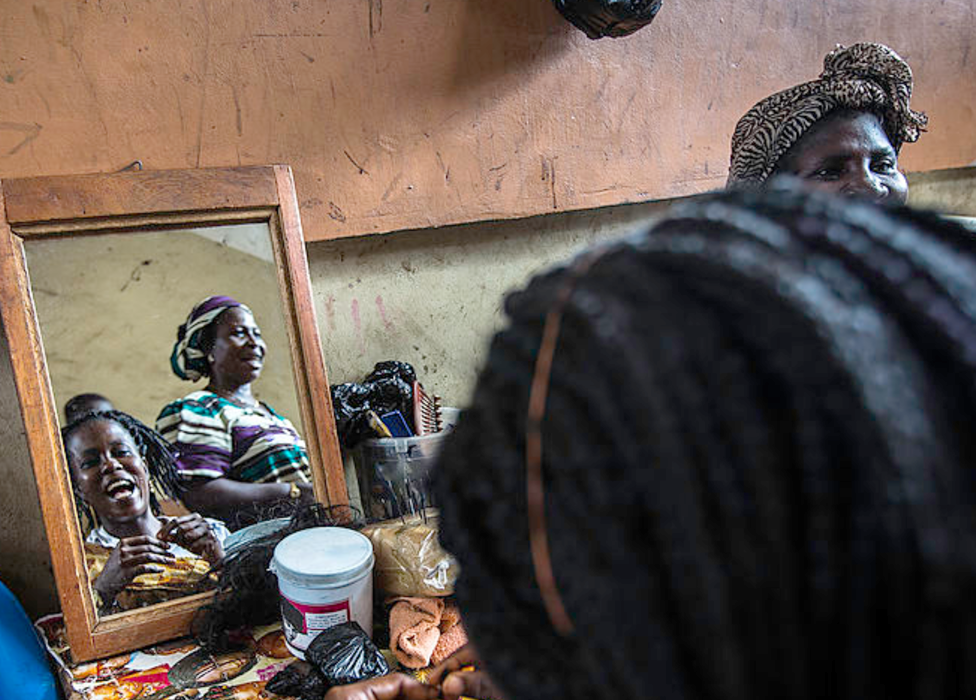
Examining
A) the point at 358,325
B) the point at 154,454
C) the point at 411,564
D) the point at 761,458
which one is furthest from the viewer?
the point at 358,325

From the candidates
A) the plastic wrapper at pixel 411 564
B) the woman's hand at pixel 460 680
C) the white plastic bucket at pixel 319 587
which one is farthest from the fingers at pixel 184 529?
the woman's hand at pixel 460 680

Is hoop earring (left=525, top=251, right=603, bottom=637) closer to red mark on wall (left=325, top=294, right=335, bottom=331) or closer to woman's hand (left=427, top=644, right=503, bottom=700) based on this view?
woman's hand (left=427, top=644, right=503, bottom=700)

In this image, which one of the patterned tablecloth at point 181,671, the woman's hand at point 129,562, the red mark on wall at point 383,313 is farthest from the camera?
the red mark on wall at point 383,313

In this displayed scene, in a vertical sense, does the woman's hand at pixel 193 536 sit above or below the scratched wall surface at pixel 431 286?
below

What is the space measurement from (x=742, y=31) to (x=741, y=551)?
2.03 meters

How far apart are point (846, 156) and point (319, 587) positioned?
1256mm

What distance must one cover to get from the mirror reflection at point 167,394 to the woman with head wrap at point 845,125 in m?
1.07

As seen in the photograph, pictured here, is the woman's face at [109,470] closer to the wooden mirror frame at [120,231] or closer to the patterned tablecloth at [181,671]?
the wooden mirror frame at [120,231]

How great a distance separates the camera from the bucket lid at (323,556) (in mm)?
1178

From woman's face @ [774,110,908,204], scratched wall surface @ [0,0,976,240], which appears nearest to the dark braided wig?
woman's face @ [774,110,908,204]

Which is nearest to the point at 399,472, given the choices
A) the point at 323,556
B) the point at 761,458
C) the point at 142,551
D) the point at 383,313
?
the point at 323,556

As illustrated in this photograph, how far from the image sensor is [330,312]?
164 centimetres

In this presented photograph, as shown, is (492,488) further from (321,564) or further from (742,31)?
(742,31)

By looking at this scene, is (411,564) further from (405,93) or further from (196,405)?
(405,93)
